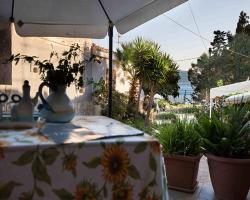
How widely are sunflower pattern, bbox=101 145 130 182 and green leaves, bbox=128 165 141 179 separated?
0.05ft

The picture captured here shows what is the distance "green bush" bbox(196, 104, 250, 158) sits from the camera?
2.55 metres

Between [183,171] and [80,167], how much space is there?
1876 millimetres

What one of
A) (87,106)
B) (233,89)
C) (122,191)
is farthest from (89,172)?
(233,89)

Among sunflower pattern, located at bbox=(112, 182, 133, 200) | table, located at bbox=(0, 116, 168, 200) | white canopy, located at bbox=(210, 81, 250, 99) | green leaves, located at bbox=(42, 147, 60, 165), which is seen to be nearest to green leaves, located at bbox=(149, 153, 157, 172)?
table, located at bbox=(0, 116, 168, 200)

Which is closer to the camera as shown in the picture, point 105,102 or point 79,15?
point 79,15

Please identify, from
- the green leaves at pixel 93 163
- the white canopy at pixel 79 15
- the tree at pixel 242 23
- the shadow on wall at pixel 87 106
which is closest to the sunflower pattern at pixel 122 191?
the green leaves at pixel 93 163

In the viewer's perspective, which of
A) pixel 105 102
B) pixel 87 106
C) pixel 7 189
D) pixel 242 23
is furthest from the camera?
pixel 242 23

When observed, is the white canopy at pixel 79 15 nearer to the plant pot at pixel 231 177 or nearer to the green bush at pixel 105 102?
the plant pot at pixel 231 177

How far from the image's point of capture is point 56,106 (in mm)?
1545

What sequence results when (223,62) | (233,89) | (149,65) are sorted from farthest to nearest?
(223,62) < (149,65) < (233,89)

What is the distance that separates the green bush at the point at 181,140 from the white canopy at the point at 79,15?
A: 3.73 feet

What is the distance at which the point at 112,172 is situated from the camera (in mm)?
1146

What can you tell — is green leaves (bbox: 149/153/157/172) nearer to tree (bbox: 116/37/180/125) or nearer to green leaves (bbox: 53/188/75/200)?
green leaves (bbox: 53/188/75/200)

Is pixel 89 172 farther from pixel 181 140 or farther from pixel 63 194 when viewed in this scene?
pixel 181 140
